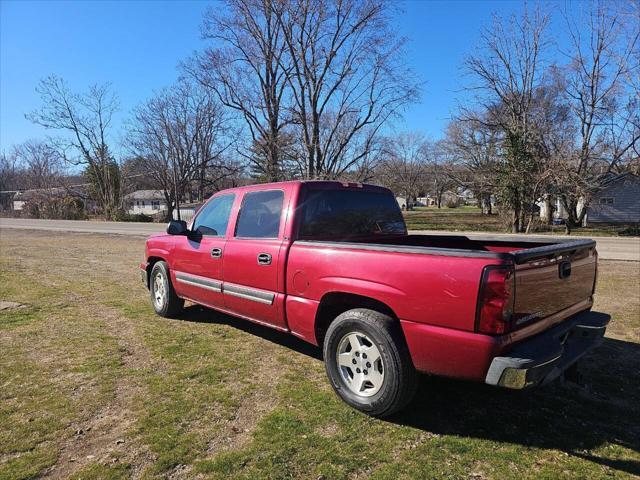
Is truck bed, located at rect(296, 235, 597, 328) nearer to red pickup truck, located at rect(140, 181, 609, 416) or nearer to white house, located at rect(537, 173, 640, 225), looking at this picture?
red pickup truck, located at rect(140, 181, 609, 416)

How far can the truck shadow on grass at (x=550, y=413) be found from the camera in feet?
10.3

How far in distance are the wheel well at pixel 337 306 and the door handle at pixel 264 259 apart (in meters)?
0.77

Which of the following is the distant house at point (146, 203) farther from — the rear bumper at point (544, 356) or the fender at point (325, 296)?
the rear bumper at point (544, 356)

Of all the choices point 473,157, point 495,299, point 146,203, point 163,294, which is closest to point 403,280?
point 495,299

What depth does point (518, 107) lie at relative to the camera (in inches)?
1137

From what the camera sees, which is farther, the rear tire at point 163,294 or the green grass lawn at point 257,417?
the rear tire at point 163,294

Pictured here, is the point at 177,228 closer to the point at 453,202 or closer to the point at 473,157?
the point at 473,157

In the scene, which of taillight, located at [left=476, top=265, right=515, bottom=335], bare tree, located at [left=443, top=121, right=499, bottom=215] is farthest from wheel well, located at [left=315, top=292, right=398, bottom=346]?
bare tree, located at [left=443, top=121, right=499, bottom=215]

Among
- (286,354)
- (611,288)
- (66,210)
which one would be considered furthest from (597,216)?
(66,210)

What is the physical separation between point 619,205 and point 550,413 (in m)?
43.0

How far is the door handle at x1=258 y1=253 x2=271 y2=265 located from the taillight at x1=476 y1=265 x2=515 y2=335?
211 centimetres

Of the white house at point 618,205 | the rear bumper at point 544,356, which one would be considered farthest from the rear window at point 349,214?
the white house at point 618,205

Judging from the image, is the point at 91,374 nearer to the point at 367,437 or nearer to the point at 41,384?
the point at 41,384

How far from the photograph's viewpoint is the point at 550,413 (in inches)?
139
